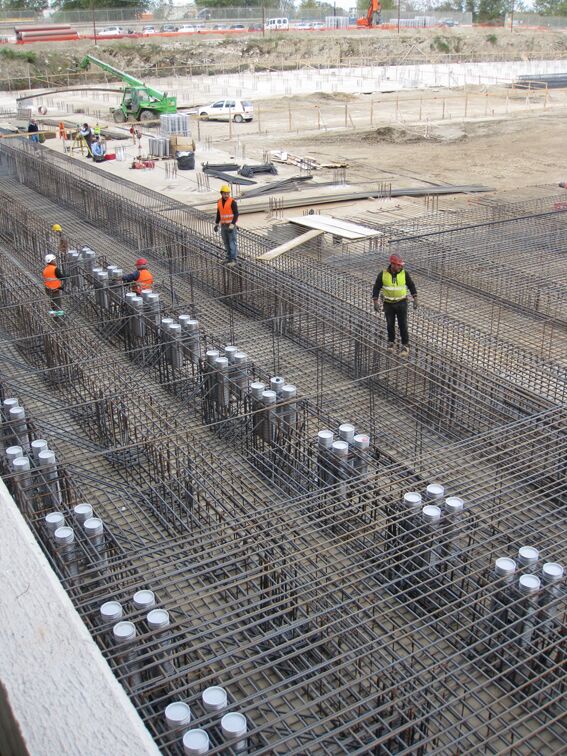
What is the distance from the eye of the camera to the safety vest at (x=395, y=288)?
11.5 metres

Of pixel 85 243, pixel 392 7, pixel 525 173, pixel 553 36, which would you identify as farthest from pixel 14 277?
pixel 392 7

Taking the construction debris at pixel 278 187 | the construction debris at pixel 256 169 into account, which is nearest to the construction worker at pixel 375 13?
the construction debris at pixel 256 169

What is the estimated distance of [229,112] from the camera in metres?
45.1

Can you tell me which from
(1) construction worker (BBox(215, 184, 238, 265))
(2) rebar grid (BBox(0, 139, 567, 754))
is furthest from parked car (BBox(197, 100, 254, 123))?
(1) construction worker (BBox(215, 184, 238, 265))

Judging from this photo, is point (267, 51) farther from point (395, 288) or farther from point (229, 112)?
point (395, 288)

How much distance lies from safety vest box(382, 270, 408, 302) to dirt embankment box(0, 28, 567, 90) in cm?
5931

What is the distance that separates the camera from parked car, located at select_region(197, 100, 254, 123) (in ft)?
148

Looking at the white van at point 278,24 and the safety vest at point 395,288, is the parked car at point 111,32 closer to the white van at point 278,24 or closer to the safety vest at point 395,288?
the white van at point 278,24

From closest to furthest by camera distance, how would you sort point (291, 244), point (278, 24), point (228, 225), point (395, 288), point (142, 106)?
point (395, 288) < point (228, 225) < point (291, 244) < point (142, 106) < point (278, 24)

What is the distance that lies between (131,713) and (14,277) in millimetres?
13243

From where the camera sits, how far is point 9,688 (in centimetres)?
325

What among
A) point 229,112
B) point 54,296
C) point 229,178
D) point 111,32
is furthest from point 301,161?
point 111,32

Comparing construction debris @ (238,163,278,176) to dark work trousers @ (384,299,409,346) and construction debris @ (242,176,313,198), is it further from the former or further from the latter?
dark work trousers @ (384,299,409,346)

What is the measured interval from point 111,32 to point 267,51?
18.2m
